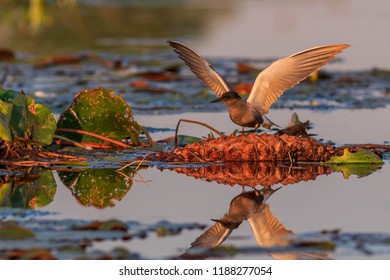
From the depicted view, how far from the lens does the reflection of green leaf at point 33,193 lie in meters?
6.78

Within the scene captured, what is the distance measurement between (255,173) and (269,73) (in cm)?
91

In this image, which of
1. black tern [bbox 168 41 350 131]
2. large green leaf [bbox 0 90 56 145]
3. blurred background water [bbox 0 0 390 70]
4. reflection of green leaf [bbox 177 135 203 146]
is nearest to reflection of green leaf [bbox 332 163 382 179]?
black tern [bbox 168 41 350 131]

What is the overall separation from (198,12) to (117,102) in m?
15.7

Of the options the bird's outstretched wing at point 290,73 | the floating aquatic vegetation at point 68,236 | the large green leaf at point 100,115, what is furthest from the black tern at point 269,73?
the floating aquatic vegetation at point 68,236

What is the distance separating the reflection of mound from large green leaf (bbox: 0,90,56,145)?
38.2 inches

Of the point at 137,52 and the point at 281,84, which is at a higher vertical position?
the point at 137,52

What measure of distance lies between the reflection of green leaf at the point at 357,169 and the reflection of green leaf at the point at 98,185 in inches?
57.3

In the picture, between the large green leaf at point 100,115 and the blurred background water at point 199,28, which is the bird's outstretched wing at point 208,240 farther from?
the blurred background water at point 199,28

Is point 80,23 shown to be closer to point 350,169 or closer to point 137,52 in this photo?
point 137,52

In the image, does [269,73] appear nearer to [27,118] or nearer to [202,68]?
[202,68]

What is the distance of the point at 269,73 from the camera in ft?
26.9

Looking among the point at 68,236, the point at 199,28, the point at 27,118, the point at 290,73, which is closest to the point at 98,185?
the point at 27,118
